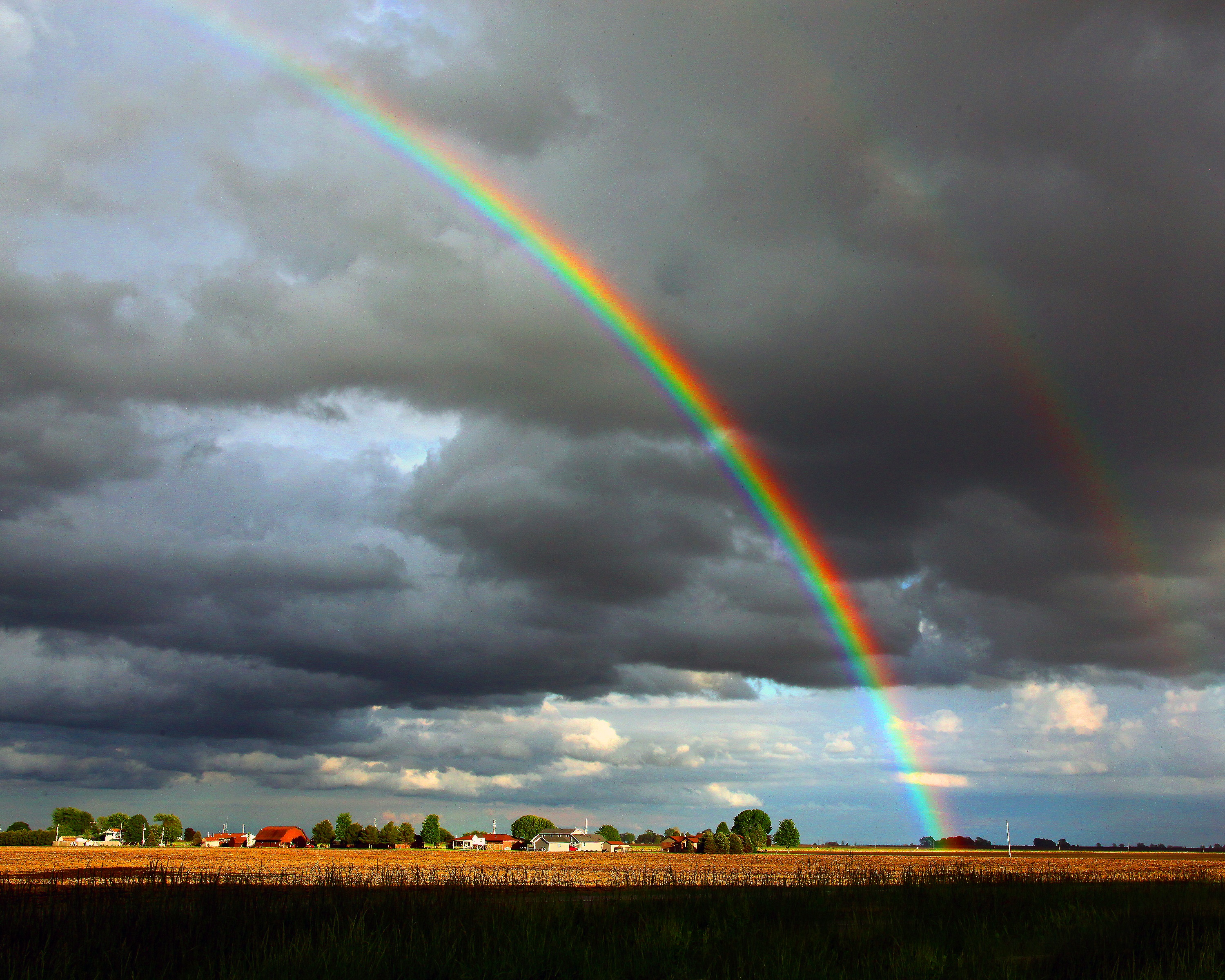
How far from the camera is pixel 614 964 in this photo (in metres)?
16.5

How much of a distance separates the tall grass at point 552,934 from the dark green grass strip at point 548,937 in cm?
6

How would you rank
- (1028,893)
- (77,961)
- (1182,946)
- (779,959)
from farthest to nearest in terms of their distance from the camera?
(1028,893) → (1182,946) → (779,959) → (77,961)

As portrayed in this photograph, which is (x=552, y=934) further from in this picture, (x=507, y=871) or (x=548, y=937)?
(x=507, y=871)

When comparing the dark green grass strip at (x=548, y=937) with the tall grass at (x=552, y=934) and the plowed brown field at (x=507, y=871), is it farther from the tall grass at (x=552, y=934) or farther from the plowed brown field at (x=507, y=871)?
the plowed brown field at (x=507, y=871)

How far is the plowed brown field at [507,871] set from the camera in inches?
1324

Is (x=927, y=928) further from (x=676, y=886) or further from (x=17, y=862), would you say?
(x=17, y=862)

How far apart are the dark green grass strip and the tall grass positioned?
2.4 inches

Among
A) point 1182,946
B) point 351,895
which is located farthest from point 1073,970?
point 351,895

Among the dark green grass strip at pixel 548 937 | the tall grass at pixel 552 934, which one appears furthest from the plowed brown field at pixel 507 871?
the dark green grass strip at pixel 548 937

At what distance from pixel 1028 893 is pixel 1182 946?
13403 mm

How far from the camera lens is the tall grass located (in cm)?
1584

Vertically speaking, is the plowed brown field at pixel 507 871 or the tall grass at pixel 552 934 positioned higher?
the tall grass at pixel 552 934

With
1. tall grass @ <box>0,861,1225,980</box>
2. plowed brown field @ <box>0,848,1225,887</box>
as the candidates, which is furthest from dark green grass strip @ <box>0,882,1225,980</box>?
Answer: plowed brown field @ <box>0,848,1225,887</box>

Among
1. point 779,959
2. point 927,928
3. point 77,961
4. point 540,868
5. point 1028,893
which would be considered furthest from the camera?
point 540,868
